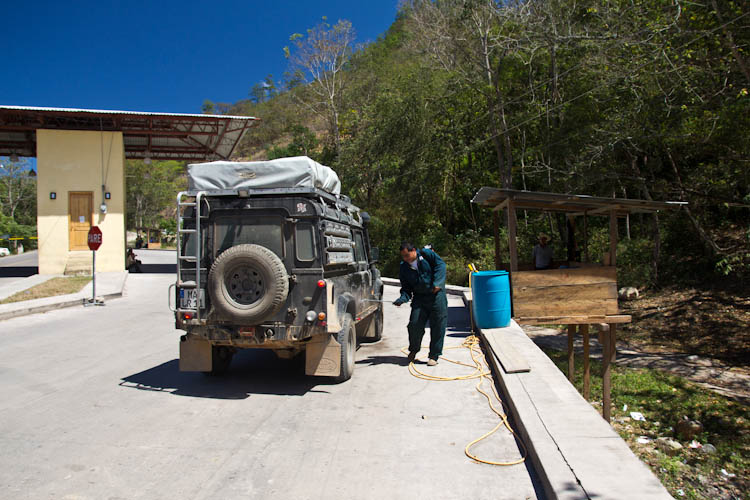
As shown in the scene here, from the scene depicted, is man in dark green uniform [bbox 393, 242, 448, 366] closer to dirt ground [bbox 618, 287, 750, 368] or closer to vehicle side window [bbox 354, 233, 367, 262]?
vehicle side window [bbox 354, 233, 367, 262]

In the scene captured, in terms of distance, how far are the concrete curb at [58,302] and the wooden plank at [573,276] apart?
1219cm

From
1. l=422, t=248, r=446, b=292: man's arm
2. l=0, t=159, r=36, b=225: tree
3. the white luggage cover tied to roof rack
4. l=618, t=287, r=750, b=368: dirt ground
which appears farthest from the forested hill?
l=0, t=159, r=36, b=225: tree

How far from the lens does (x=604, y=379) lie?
27.8 feet

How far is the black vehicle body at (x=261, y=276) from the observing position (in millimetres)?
6105

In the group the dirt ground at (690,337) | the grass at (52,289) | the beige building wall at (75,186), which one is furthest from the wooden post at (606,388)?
the beige building wall at (75,186)

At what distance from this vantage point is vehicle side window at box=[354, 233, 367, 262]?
8.47 m

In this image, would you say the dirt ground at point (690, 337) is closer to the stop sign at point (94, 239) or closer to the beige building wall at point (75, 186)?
the stop sign at point (94, 239)

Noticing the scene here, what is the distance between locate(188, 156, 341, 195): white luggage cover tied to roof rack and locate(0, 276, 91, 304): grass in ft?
38.7

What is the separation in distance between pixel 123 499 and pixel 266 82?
173ft

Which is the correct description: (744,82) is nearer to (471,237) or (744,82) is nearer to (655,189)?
(655,189)

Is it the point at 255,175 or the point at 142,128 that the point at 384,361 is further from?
the point at 142,128

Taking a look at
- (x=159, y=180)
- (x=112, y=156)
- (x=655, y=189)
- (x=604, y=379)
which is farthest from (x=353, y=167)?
(x=159, y=180)

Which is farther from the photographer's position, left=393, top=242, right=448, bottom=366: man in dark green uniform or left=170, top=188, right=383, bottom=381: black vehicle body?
left=393, top=242, right=448, bottom=366: man in dark green uniform

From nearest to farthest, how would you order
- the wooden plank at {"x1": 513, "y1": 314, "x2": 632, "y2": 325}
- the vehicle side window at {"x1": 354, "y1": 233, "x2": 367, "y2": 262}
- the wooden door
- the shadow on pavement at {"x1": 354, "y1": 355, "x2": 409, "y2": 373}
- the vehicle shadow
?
the vehicle shadow
the shadow on pavement at {"x1": 354, "y1": 355, "x2": 409, "y2": 373}
the vehicle side window at {"x1": 354, "y1": 233, "x2": 367, "y2": 262}
the wooden plank at {"x1": 513, "y1": 314, "x2": 632, "y2": 325}
the wooden door
